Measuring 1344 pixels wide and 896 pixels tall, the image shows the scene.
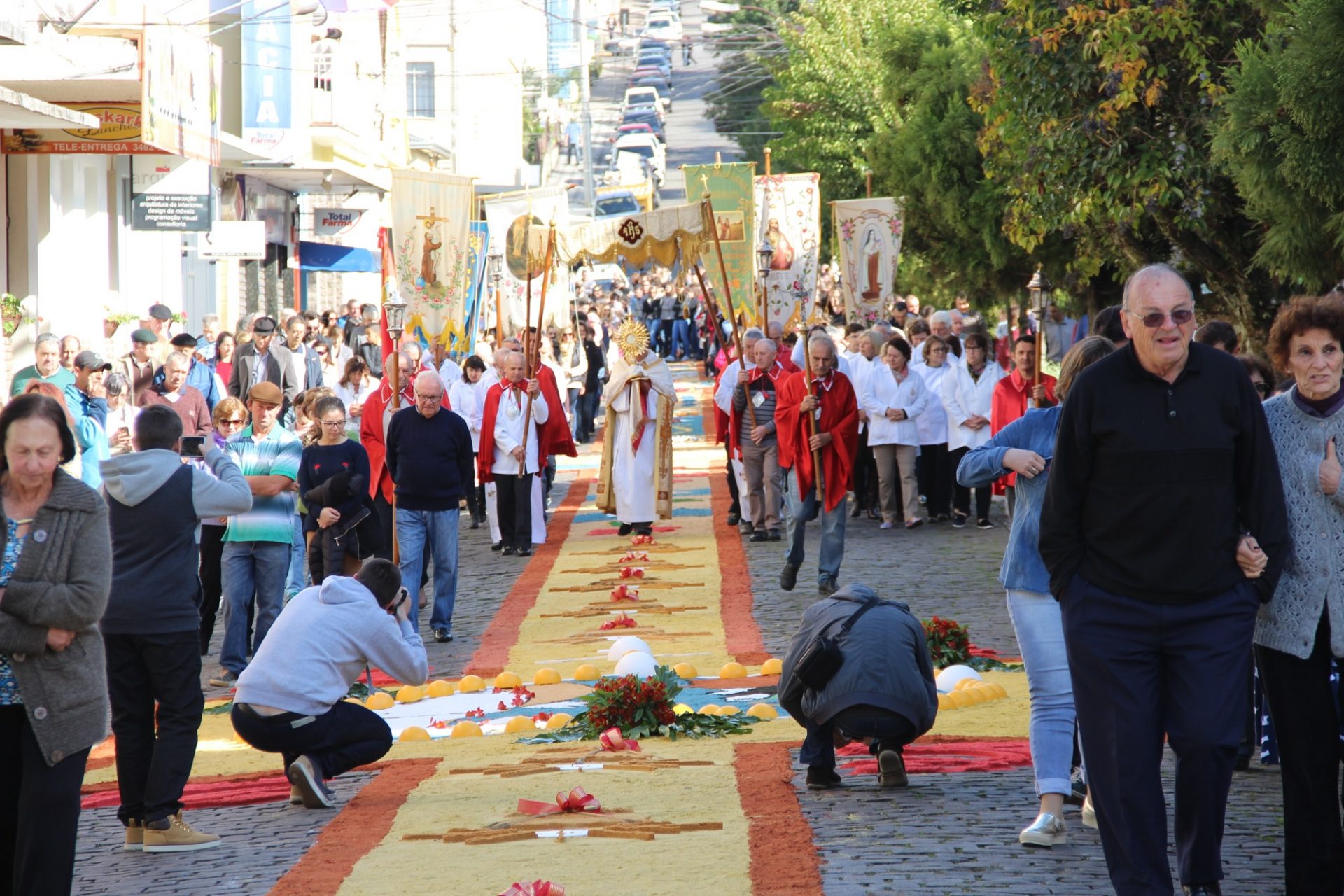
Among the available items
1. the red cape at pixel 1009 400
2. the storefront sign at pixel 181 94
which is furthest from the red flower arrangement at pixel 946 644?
the storefront sign at pixel 181 94

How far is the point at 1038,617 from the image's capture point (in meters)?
6.76

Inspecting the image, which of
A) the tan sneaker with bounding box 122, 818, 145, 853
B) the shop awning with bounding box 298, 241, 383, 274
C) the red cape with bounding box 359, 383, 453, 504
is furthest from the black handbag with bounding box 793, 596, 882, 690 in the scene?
the shop awning with bounding box 298, 241, 383, 274

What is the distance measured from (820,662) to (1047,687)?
1053 mm

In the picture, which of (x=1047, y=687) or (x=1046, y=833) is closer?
(x=1046, y=833)

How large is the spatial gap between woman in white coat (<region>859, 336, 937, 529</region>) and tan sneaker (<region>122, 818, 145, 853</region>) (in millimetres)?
11534

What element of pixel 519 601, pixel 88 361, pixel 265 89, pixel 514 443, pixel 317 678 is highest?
pixel 265 89

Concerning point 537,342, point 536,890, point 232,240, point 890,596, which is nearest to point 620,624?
point 890,596

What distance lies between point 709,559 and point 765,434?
1.42 metres

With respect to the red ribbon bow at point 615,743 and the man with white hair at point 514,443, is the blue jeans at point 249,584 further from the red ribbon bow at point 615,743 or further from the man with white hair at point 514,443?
the man with white hair at point 514,443

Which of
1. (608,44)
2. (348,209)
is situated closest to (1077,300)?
(348,209)

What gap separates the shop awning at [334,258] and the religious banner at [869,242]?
1552 centimetres

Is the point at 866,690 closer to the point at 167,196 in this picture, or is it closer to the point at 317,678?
the point at 317,678

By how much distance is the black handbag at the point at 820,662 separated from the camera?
7.36 metres

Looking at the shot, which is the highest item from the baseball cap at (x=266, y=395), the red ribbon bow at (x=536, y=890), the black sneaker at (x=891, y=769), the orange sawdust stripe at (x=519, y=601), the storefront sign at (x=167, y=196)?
the storefront sign at (x=167, y=196)
